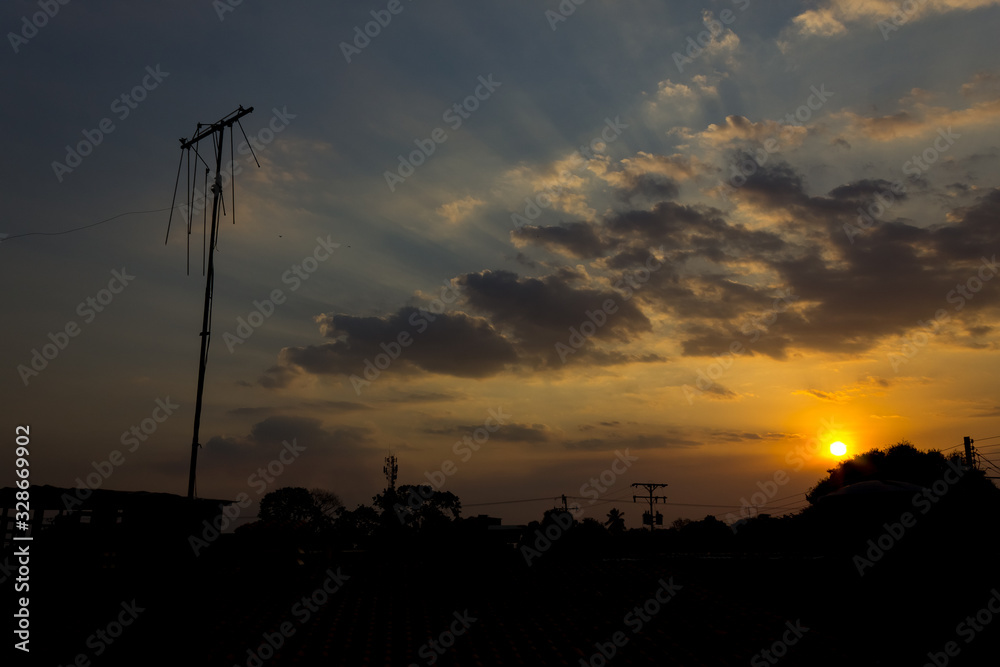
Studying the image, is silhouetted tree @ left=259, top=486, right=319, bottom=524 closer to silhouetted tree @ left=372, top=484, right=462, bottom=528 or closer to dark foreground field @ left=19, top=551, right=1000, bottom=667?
→ silhouetted tree @ left=372, top=484, right=462, bottom=528

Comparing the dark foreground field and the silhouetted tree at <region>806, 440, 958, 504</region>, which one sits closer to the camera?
the dark foreground field

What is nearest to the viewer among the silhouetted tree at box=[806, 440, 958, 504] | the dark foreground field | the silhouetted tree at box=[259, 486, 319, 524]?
the dark foreground field

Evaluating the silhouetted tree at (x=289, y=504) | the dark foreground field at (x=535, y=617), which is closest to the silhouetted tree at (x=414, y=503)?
the silhouetted tree at (x=289, y=504)

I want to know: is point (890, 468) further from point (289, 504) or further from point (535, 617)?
point (289, 504)

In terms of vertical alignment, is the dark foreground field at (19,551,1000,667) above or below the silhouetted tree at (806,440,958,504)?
below

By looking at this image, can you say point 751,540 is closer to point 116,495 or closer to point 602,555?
point 602,555

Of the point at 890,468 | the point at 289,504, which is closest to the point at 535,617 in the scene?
the point at 890,468

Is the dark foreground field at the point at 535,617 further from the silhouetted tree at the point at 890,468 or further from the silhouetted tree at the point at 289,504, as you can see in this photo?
the silhouetted tree at the point at 289,504

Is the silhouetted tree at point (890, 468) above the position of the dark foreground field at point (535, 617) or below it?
above

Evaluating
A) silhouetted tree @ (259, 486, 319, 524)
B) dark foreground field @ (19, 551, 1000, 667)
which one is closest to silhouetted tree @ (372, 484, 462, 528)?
silhouetted tree @ (259, 486, 319, 524)

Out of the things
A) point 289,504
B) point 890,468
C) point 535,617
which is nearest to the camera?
point 535,617

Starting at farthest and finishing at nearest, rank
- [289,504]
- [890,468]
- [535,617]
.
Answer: [289,504] < [890,468] < [535,617]

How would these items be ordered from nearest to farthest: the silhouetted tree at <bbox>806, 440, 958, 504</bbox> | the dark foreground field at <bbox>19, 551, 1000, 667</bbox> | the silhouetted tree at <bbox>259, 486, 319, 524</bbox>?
the dark foreground field at <bbox>19, 551, 1000, 667</bbox> < the silhouetted tree at <bbox>806, 440, 958, 504</bbox> < the silhouetted tree at <bbox>259, 486, 319, 524</bbox>

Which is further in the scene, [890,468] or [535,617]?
[890,468]
